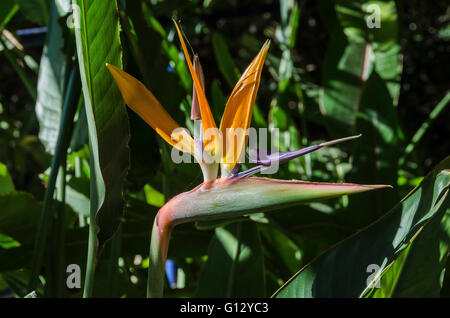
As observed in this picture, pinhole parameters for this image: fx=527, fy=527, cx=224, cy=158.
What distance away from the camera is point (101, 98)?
37cm

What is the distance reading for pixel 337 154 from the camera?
0.99m

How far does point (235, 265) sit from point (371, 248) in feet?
0.59

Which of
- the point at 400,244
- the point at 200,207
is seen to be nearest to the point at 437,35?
the point at 400,244

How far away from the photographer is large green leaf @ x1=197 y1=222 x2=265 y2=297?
560 mm

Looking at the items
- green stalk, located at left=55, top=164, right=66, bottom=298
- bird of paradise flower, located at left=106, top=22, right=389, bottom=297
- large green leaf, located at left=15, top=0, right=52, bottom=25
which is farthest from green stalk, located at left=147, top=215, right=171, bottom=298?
large green leaf, located at left=15, top=0, right=52, bottom=25

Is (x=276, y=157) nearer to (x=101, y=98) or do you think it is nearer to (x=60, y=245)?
(x=101, y=98)

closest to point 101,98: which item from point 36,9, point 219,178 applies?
point 219,178

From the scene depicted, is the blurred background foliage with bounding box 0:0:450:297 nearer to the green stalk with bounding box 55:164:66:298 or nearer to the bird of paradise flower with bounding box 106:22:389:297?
the green stalk with bounding box 55:164:66:298

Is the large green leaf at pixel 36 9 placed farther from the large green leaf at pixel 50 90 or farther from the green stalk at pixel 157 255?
the green stalk at pixel 157 255

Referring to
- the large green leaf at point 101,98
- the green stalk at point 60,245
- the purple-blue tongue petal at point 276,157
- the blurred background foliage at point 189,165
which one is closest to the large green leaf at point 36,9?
the blurred background foliage at point 189,165

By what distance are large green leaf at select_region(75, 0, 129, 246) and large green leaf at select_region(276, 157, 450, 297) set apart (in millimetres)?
178

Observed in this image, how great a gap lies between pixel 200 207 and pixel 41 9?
19.5 inches

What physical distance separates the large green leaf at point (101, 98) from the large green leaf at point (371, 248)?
178 millimetres

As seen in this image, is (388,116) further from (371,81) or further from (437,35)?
(437,35)
